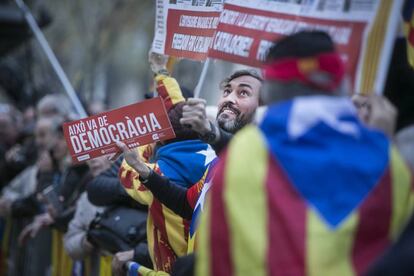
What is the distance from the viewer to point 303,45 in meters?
2.93

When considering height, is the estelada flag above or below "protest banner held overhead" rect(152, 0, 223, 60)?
above

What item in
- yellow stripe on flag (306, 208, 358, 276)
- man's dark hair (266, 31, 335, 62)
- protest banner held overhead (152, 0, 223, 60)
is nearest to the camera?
yellow stripe on flag (306, 208, 358, 276)

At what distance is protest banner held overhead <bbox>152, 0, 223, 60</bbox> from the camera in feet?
15.3

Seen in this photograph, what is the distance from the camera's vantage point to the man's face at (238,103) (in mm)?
4551

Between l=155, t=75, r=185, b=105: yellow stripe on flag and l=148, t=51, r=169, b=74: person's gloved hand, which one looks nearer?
l=155, t=75, r=185, b=105: yellow stripe on flag

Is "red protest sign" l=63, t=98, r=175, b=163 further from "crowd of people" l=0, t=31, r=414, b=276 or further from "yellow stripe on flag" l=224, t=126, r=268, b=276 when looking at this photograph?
"yellow stripe on flag" l=224, t=126, r=268, b=276

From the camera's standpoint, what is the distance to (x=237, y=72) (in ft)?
16.1

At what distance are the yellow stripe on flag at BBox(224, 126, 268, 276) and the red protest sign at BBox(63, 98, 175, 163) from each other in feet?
4.90

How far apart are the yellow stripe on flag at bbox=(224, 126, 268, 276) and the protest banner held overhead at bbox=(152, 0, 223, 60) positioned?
1750mm

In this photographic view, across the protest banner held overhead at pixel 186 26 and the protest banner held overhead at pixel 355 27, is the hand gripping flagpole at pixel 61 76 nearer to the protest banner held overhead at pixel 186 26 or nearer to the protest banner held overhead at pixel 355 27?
the protest banner held overhead at pixel 186 26

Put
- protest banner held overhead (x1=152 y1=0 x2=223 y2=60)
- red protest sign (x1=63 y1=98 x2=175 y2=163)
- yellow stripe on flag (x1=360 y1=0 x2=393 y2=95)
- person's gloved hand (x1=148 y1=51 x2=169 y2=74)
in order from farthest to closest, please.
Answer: person's gloved hand (x1=148 y1=51 x2=169 y2=74)
protest banner held overhead (x1=152 y1=0 x2=223 y2=60)
red protest sign (x1=63 y1=98 x2=175 y2=163)
yellow stripe on flag (x1=360 y1=0 x2=393 y2=95)

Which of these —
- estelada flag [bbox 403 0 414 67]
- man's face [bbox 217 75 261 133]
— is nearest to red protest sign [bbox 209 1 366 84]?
estelada flag [bbox 403 0 414 67]

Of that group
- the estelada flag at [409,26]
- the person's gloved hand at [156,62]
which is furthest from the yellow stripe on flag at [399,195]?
the person's gloved hand at [156,62]

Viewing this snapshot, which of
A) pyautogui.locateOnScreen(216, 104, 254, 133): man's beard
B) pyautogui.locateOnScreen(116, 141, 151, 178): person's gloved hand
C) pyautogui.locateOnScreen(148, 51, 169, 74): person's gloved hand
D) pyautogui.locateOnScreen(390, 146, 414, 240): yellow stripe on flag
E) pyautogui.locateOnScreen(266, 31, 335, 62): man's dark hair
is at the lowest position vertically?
pyautogui.locateOnScreen(116, 141, 151, 178): person's gloved hand
